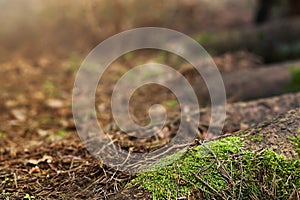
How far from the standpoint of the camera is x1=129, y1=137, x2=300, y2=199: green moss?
5.77 ft

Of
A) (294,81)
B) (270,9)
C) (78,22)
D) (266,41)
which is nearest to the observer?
(294,81)

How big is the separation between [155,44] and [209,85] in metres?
Result: 2.10

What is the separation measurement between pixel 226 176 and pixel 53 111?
2947 millimetres

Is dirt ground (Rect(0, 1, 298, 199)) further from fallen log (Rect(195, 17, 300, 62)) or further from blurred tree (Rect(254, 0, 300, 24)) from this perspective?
blurred tree (Rect(254, 0, 300, 24))

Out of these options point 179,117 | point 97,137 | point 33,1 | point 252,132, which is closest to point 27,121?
point 97,137

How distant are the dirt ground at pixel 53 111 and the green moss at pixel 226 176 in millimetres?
219

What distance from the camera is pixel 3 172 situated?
2270 millimetres

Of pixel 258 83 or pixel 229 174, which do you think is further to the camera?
pixel 258 83

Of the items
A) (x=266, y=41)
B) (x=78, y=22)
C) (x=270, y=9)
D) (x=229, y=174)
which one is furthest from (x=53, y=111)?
(x=270, y=9)

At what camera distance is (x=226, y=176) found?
1795mm

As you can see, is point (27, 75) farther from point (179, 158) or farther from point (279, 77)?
point (179, 158)

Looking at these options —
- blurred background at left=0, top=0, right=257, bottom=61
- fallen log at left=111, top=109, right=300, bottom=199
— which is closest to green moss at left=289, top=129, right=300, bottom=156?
fallen log at left=111, top=109, right=300, bottom=199

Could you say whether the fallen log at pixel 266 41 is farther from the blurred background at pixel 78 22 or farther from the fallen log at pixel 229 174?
the fallen log at pixel 229 174

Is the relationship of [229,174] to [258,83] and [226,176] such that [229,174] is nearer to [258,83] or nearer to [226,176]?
[226,176]
